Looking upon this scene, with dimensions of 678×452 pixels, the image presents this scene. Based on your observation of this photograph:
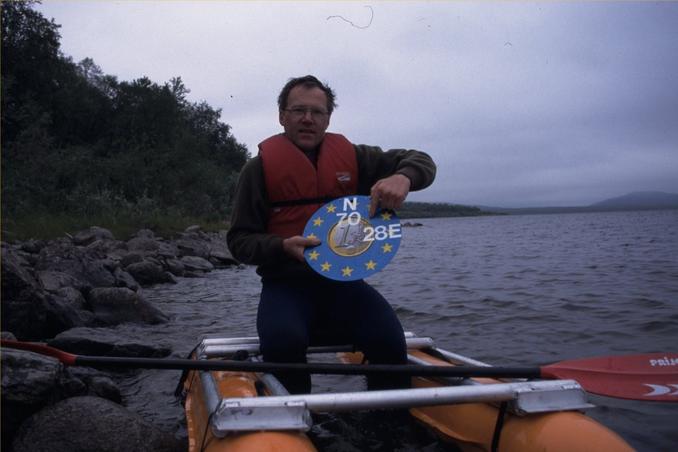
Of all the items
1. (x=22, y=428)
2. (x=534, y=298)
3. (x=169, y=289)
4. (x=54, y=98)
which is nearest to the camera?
(x=22, y=428)

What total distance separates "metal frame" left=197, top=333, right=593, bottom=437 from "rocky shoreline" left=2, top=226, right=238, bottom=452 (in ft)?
1.96

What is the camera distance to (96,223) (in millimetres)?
16750

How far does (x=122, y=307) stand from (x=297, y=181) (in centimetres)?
454

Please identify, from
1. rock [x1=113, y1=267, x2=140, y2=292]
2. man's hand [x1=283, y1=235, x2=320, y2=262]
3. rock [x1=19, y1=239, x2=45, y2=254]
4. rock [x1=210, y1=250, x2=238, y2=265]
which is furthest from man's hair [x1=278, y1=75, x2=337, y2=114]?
rock [x1=210, y1=250, x2=238, y2=265]

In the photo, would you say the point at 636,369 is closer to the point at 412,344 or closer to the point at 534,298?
the point at 412,344

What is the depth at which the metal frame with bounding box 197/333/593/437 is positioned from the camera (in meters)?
1.94

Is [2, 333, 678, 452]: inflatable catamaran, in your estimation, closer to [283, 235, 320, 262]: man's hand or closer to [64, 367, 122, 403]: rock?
[283, 235, 320, 262]: man's hand

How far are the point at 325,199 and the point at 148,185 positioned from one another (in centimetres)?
2328

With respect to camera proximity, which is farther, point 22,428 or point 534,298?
point 534,298

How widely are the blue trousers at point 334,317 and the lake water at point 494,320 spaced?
0.54 metres

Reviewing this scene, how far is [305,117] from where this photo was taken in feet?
10.2

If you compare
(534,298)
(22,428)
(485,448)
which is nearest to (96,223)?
(534,298)

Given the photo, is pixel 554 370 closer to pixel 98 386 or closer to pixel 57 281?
pixel 98 386

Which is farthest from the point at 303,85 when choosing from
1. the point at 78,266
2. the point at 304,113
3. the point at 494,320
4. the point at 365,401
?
the point at 78,266
